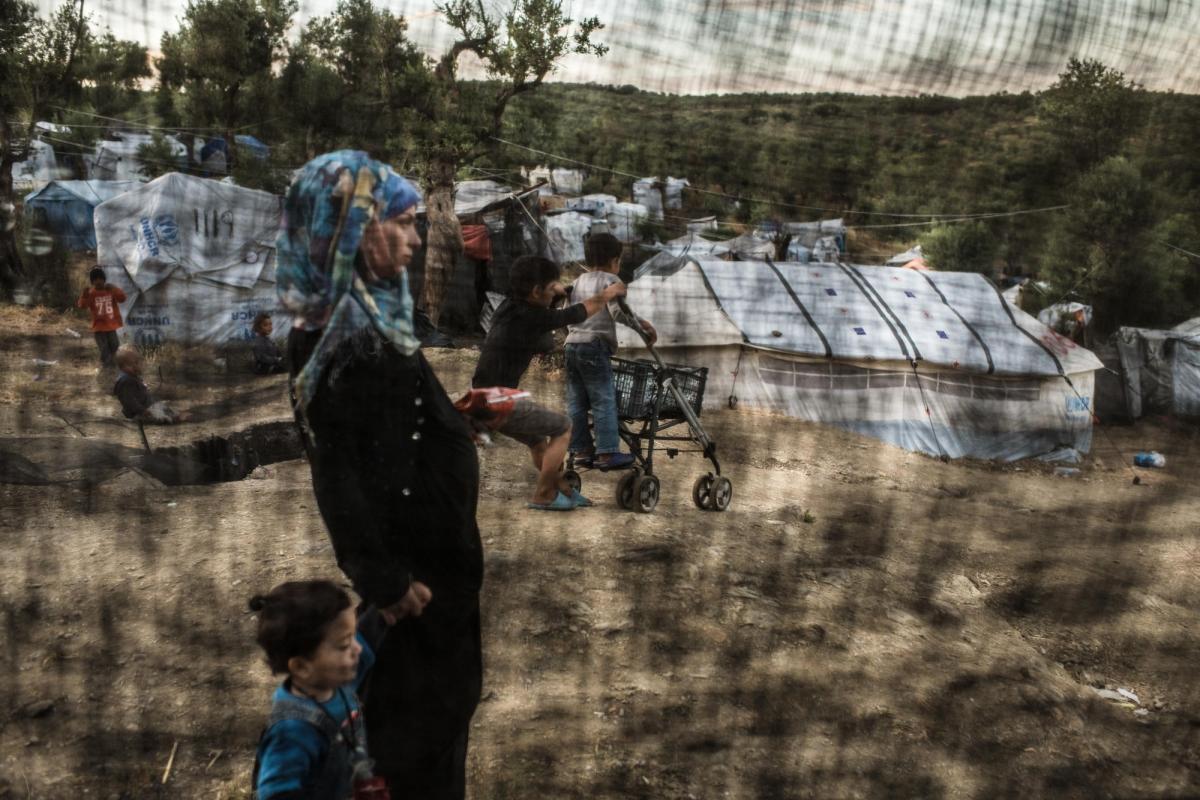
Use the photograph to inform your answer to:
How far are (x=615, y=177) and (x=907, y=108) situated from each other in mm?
576

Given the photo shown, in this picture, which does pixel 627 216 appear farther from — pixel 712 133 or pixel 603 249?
pixel 712 133

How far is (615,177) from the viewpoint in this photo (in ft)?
6.57

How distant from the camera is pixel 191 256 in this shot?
4.55 meters

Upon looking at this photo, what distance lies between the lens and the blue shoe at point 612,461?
353 centimetres

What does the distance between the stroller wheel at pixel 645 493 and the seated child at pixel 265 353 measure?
1.70 m

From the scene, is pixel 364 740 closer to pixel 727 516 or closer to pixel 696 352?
pixel 727 516

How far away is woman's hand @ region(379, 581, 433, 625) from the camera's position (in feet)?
4.01

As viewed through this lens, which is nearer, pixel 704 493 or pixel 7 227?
pixel 704 493

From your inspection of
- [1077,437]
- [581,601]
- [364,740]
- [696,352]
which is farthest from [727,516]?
[1077,437]

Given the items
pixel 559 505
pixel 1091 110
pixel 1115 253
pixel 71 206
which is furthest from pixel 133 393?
pixel 71 206

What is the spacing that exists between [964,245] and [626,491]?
64.8 inches

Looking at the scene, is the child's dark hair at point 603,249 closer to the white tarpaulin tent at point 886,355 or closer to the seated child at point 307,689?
the seated child at point 307,689

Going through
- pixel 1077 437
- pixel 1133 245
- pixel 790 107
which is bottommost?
pixel 1077 437

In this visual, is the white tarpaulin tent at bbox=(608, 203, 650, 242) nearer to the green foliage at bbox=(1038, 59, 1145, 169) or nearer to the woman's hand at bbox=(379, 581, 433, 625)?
the green foliage at bbox=(1038, 59, 1145, 169)
